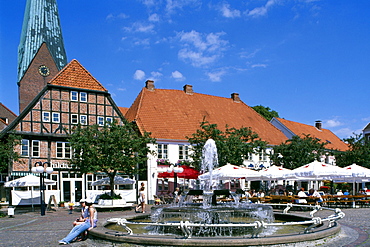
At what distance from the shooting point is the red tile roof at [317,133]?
2202 inches

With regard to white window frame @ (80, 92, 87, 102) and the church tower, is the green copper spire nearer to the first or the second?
the church tower

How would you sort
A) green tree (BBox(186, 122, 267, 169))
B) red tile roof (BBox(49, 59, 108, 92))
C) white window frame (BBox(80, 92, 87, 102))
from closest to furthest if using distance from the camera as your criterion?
green tree (BBox(186, 122, 267, 169)), red tile roof (BBox(49, 59, 108, 92)), white window frame (BBox(80, 92, 87, 102))

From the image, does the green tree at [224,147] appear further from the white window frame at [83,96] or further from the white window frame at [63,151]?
the white window frame at [63,151]

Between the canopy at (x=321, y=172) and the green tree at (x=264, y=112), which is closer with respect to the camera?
the canopy at (x=321, y=172)

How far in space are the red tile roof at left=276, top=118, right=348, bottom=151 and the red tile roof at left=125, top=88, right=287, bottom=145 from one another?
5.58 metres

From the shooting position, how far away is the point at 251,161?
44.9m

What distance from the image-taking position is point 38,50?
165 ft

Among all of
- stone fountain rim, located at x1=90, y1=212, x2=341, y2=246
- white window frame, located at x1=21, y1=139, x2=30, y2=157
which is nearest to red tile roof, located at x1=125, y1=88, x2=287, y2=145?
white window frame, located at x1=21, y1=139, x2=30, y2=157

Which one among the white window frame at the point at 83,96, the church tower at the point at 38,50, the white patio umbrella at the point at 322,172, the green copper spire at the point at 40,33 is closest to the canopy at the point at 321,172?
the white patio umbrella at the point at 322,172

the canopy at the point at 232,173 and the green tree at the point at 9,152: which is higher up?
the green tree at the point at 9,152

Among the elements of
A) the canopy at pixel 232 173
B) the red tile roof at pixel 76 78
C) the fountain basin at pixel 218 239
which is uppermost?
the red tile roof at pixel 76 78

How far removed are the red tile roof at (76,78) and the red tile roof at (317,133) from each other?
28.2 meters

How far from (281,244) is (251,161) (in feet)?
117

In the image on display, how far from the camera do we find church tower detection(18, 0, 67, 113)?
4938 centimetres
